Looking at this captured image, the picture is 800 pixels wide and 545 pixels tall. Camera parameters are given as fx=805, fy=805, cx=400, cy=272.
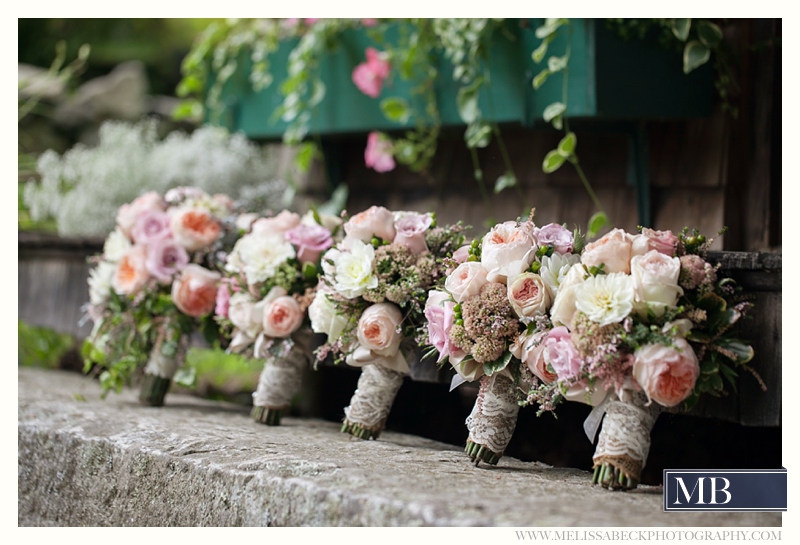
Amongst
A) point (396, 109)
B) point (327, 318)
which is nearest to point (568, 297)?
point (327, 318)

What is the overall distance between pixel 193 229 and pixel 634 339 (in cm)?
150

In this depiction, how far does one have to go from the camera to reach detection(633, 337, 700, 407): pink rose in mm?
1491

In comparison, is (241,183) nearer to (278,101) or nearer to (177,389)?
(278,101)

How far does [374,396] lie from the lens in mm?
2096

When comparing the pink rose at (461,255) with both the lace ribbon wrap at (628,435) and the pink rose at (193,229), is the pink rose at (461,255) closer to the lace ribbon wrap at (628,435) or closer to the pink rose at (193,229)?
the lace ribbon wrap at (628,435)

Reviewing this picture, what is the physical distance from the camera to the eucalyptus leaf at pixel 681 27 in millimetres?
2172

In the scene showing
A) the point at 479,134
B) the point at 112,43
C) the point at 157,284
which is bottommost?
the point at 157,284

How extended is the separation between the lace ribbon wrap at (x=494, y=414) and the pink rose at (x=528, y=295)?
0.20 metres

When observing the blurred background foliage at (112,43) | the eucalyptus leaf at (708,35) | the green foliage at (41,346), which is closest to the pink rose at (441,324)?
the eucalyptus leaf at (708,35)

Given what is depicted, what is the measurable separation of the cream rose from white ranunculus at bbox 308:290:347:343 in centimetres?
77

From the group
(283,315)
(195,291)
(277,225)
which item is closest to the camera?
(283,315)

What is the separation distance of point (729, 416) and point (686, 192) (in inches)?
41.1

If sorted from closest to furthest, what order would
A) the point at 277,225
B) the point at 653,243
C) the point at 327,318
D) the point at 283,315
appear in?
the point at 653,243 < the point at 327,318 < the point at 283,315 < the point at 277,225

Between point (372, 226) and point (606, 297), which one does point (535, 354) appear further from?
point (372, 226)
